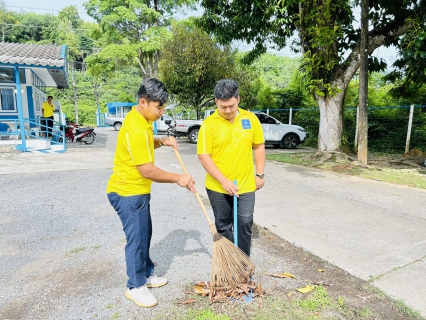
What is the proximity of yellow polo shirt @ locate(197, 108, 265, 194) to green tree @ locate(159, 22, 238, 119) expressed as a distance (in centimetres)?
1401

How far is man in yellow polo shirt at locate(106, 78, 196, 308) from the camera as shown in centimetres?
214

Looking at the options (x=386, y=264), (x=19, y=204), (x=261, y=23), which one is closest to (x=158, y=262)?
(x=386, y=264)

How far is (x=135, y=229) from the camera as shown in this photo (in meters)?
2.28

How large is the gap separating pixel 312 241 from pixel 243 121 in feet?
6.13

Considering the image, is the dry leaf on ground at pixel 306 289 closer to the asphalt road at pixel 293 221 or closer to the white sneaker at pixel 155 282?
the asphalt road at pixel 293 221

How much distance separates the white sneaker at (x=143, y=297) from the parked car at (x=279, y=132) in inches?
425

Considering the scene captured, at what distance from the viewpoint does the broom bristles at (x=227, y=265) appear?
237cm

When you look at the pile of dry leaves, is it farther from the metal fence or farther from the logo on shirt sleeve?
the metal fence

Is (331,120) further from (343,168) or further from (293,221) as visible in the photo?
(293,221)

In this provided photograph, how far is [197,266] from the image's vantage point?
3020 millimetres

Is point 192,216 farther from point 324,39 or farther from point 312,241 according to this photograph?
point 324,39

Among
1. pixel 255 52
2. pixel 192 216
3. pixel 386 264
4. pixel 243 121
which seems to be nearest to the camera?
pixel 243 121

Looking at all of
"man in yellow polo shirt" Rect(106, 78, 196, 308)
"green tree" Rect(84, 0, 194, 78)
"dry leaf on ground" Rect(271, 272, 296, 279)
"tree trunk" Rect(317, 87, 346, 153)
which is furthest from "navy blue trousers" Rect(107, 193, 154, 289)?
"green tree" Rect(84, 0, 194, 78)

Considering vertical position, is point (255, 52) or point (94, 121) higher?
point (255, 52)
